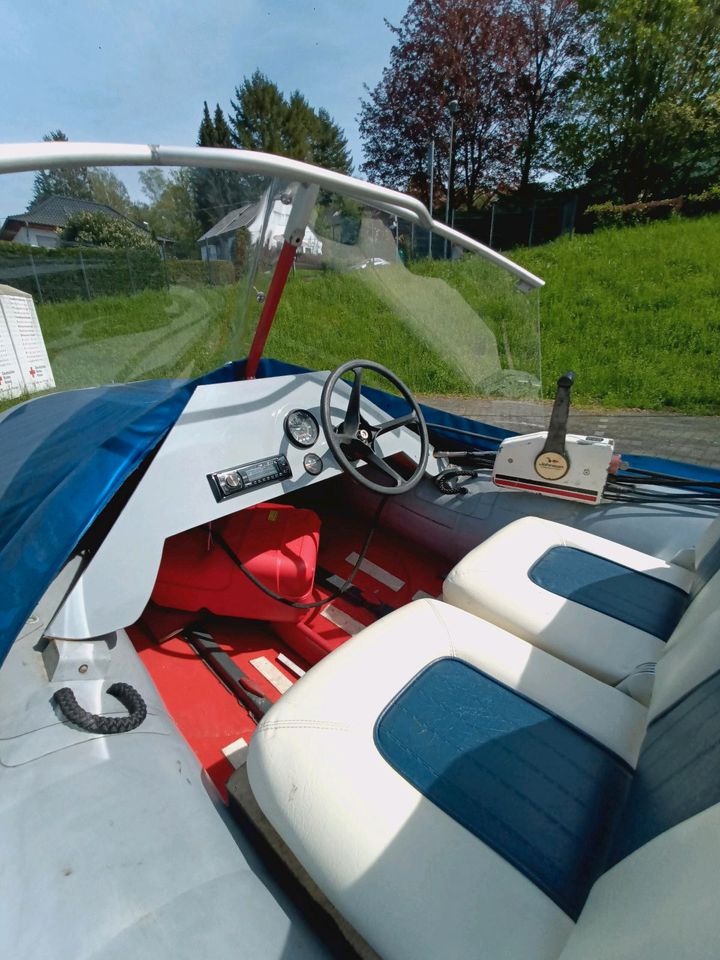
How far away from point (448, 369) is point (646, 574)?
3.54ft

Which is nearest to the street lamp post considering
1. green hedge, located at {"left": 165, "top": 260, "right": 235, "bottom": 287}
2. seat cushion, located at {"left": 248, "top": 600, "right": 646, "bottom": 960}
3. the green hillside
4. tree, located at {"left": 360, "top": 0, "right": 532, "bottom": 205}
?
tree, located at {"left": 360, "top": 0, "right": 532, "bottom": 205}

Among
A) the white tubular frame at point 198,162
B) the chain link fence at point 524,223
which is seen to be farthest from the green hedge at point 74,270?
the chain link fence at point 524,223

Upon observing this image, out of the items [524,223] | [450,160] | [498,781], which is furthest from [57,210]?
[450,160]

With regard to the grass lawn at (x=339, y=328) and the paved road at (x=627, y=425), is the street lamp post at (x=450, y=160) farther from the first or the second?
the grass lawn at (x=339, y=328)

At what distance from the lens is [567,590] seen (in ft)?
4.87

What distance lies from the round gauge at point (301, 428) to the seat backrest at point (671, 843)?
1.27 meters

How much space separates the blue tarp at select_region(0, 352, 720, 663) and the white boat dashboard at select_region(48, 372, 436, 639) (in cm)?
9

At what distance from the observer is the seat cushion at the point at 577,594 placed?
1295 millimetres

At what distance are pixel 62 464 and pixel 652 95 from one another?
716 inches

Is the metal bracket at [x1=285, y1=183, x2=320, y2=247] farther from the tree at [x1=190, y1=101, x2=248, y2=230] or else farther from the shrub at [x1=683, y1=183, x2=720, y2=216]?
the shrub at [x1=683, y1=183, x2=720, y2=216]

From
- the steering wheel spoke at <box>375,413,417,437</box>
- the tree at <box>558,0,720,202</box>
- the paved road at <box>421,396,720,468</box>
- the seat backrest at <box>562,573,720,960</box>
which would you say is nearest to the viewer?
the seat backrest at <box>562,573,720,960</box>

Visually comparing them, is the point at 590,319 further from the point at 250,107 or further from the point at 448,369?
the point at 250,107

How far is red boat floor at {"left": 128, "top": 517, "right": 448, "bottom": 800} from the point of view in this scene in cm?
155

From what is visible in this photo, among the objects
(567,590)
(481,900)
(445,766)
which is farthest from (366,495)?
(481,900)
